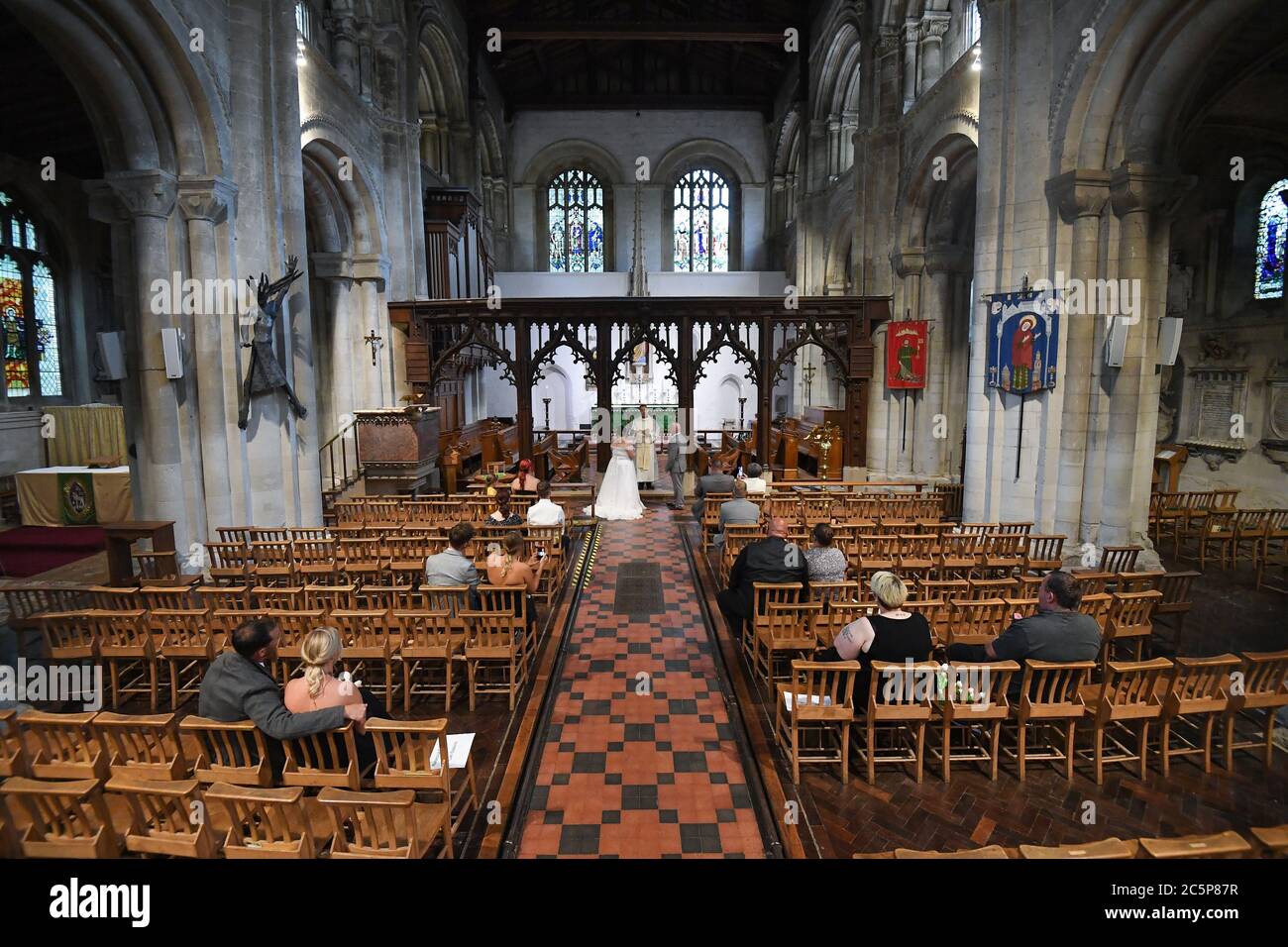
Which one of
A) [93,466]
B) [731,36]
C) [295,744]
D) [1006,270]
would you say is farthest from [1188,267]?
[93,466]

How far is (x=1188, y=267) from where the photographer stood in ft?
42.1

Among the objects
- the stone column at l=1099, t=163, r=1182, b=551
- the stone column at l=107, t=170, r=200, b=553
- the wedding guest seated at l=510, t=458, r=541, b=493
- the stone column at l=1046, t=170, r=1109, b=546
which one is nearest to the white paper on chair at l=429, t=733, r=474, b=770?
the stone column at l=107, t=170, r=200, b=553

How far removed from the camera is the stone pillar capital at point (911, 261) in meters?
14.6

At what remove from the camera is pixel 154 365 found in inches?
327

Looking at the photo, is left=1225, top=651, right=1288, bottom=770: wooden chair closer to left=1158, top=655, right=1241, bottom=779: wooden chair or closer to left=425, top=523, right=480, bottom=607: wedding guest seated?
left=1158, top=655, right=1241, bottom=779: wooden chair

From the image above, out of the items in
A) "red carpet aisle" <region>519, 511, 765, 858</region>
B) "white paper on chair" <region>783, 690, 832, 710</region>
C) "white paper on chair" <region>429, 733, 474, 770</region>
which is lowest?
"red carpet aisle" <region>519, 511, 765, 858</region>

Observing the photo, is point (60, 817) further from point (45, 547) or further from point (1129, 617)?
point (45, 547)

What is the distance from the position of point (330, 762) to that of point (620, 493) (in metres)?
8.70

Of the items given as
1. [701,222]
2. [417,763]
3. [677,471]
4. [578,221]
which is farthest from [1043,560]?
[578,221]

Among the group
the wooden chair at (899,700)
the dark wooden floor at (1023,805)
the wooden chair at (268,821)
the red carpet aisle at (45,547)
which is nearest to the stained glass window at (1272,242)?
the dark wooden floor at (1023,805)

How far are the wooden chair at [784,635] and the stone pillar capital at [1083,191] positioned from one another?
644 centimetres

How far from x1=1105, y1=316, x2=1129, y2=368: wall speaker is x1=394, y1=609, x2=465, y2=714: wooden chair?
7.93m

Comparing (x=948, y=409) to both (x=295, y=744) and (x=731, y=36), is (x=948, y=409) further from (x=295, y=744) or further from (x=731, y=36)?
(x=295, y=744)

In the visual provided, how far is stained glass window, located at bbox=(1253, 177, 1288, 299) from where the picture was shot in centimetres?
1164
